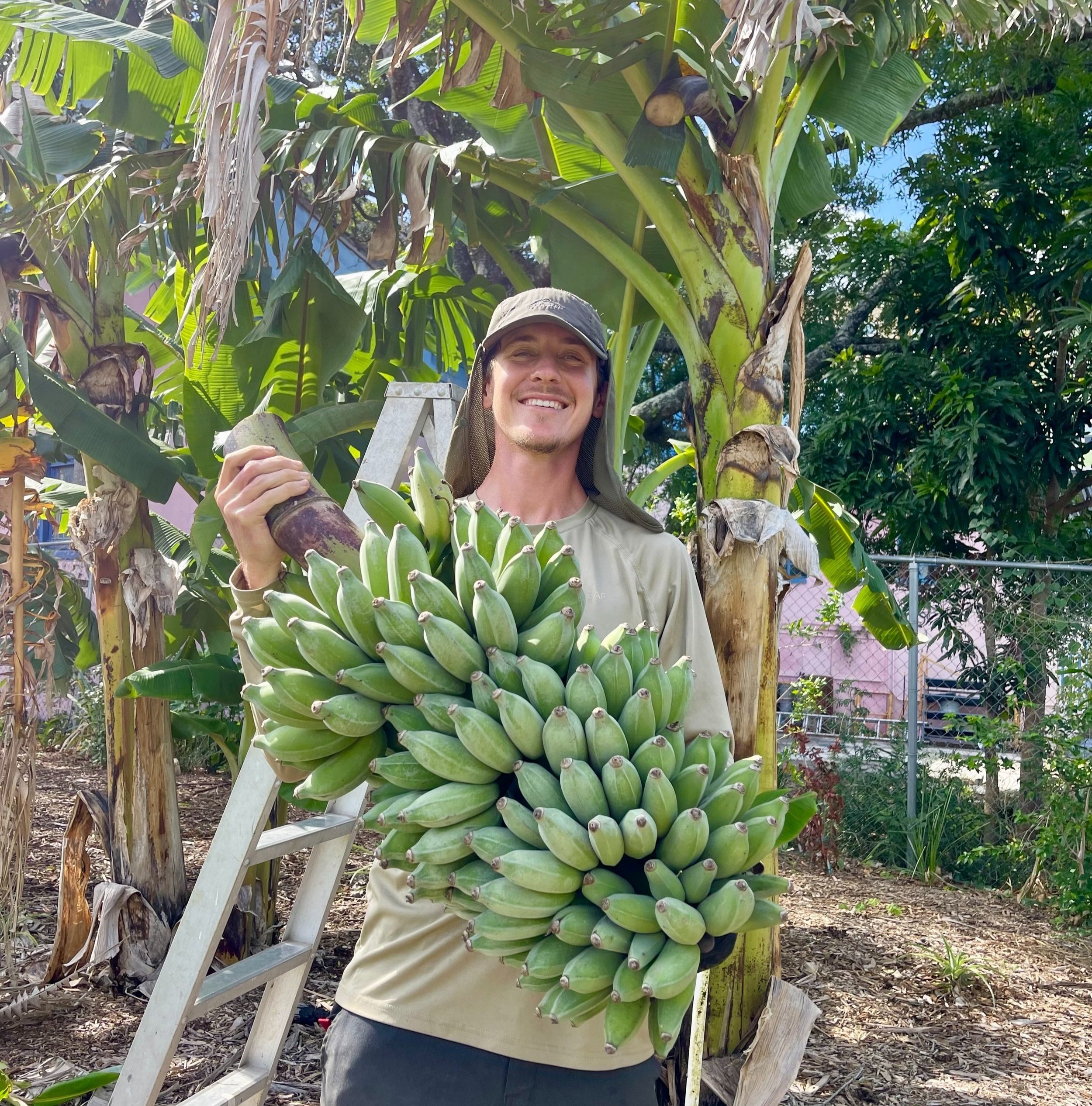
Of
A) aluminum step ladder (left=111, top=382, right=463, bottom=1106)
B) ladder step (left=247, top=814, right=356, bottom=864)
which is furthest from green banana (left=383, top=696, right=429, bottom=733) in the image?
ladder step (left=247, top=814, right=356, bottom=864)

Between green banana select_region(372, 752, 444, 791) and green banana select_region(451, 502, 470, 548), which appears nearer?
green banana select_region(372, 752, 444, 791)

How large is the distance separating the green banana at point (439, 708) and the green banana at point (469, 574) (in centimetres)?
13

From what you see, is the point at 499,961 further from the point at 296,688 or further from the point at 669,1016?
the point at 296,688

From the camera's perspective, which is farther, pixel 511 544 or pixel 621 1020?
pixel 511 544

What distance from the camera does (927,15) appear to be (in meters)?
3.66

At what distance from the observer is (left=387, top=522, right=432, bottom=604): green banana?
1.37 m

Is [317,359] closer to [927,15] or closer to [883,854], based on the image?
[927,15]

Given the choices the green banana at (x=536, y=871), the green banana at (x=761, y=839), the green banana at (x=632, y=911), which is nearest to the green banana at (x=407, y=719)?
the green banana at (x=536, y=871)

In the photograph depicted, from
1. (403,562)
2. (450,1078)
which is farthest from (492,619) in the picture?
(450,1078)

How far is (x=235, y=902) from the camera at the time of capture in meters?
2.73

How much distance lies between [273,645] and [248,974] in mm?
1512

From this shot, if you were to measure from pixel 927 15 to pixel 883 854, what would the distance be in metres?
4.98

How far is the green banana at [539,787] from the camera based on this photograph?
3.95ft

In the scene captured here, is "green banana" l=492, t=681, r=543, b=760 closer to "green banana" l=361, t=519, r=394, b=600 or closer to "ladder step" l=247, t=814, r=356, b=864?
"green banana" l=361, t=519, r=394, b=600
